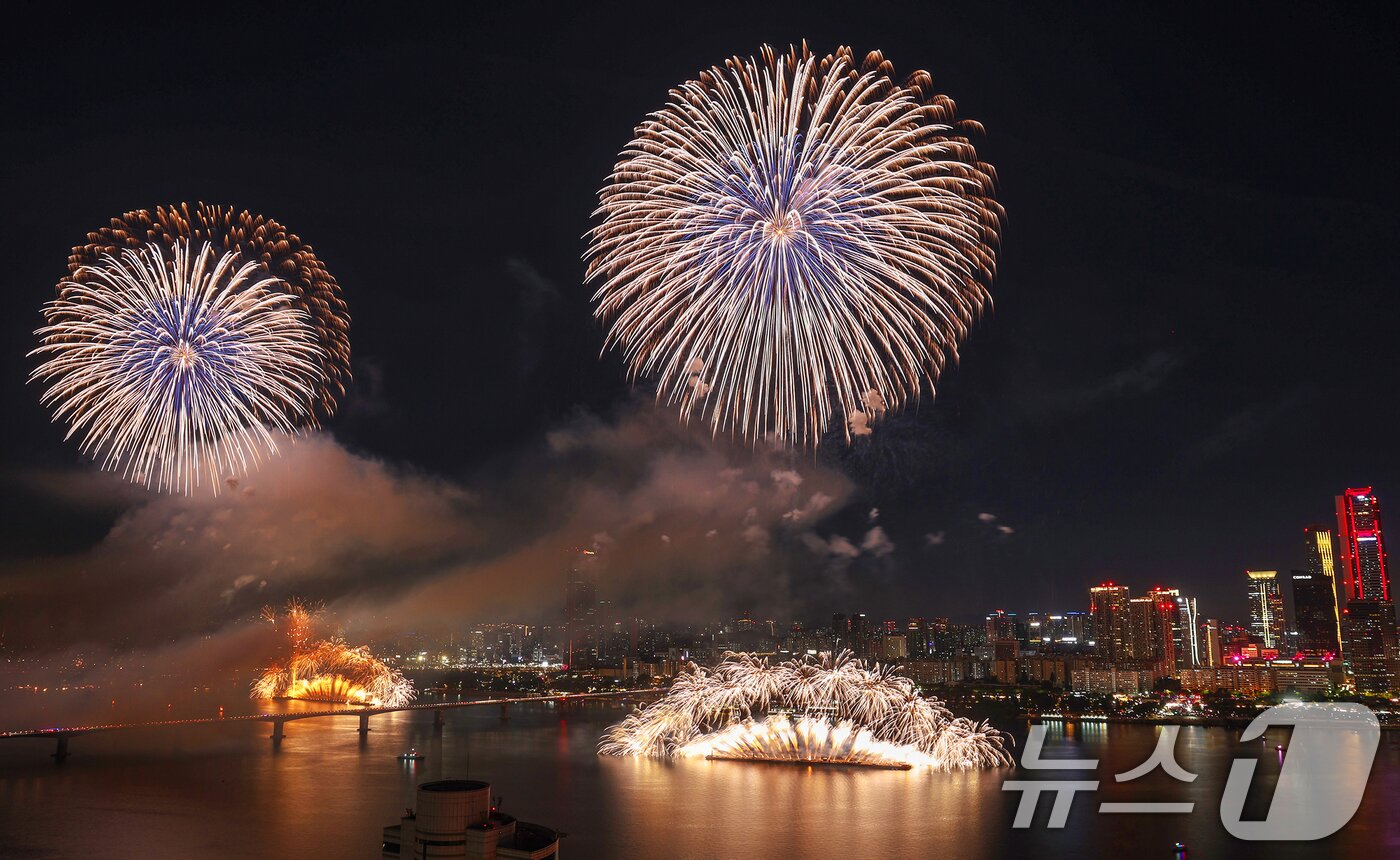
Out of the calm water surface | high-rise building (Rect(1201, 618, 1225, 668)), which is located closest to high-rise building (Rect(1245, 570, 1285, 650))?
high-rise building (Rect(1201, 618, 1225, 668))

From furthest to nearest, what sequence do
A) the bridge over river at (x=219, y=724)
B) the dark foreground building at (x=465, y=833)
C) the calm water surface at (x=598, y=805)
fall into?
1. the bridge over river at (x=219, y=724)
2. the calm water surface at (x=598, y=805)
3. the dark foreground building at (x=465, y=833)

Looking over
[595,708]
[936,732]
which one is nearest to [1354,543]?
[595,708]

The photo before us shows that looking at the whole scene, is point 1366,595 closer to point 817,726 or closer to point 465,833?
point 817,726

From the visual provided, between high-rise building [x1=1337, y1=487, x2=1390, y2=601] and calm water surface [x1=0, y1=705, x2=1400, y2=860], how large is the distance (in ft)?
340

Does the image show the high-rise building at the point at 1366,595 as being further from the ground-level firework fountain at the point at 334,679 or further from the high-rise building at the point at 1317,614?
the ground-level firework fountain at the point at 334,679

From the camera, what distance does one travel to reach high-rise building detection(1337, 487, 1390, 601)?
14725cm

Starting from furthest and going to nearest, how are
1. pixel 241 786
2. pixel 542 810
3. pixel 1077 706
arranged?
pixel 1077 706 → pixel 241 786 → pixel 542 810

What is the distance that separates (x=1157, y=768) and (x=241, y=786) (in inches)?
1825

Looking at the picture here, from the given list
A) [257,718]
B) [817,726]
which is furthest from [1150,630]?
[257,718]

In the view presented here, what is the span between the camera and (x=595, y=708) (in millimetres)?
103875

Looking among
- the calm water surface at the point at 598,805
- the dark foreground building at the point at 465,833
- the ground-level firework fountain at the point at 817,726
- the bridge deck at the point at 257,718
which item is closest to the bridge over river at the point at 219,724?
the bridge deck at the point at 257,718

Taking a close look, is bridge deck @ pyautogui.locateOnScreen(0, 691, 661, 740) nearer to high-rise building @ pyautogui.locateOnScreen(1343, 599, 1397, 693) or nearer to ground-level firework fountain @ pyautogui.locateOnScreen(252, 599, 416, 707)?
ground-level firework fountain @ pyautogui.locateOnScreen(252, 599, 416, 707)

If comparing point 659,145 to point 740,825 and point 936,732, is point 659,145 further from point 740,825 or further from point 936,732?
point 936,732

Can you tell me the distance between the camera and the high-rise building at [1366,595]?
13188cm
